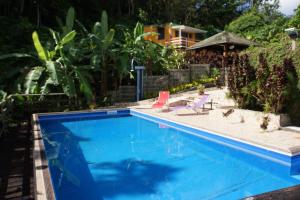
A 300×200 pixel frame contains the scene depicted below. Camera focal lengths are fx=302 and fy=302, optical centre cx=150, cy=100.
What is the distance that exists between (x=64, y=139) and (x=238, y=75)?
575cm

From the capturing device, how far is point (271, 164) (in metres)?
6.28

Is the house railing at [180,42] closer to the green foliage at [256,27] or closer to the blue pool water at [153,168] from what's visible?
the green foliage at [256,27]

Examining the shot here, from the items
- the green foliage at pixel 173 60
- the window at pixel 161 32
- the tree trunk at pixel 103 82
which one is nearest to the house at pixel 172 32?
the window at pixel 161 32

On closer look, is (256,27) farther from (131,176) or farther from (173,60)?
(131,176)

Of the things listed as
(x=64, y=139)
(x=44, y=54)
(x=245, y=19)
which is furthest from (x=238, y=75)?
(x=245, y=19)

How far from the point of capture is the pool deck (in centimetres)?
660

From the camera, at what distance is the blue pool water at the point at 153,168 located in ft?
17.0

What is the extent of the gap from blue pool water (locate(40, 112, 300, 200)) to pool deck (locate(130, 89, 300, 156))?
383 mm

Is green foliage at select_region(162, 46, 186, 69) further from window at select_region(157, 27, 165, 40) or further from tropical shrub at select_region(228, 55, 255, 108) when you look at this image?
window at select_region(157, 27, 165, 40)

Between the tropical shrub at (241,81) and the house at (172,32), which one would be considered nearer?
the tropical shrub at (241,81)

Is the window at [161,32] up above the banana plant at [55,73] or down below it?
above

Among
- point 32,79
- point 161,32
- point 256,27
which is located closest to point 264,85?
point 32,79

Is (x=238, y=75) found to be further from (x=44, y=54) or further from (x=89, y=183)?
(x=44, y=54)

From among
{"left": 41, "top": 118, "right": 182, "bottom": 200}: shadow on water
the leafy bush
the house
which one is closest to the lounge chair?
the leafy bush
